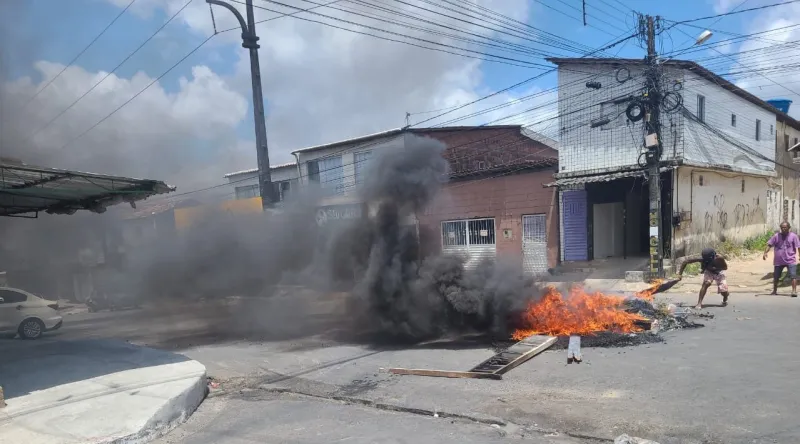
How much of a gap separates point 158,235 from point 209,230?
11.7 feet

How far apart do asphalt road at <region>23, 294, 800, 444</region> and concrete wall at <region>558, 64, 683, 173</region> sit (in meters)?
8.42

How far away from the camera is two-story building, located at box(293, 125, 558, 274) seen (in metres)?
18.9

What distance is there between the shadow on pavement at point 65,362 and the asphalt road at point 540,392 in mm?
1193

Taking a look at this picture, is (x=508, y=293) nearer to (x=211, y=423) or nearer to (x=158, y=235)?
(x=211, y=423)

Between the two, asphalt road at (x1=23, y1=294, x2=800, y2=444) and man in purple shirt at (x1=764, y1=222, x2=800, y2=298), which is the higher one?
man in purple shirt at (x1=764, y1=222, x2=800, y2=298)

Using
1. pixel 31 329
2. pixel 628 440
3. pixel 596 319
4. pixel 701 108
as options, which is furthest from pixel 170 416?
pixel 701 108

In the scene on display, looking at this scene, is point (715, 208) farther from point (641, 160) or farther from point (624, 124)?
point (624, 124)

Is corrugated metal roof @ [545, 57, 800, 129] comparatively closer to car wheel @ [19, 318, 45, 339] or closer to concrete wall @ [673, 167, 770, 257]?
concrete wall @ [673, 167, 770, 257]

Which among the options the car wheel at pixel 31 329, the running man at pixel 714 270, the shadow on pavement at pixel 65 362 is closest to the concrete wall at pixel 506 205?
the running man at pixel 714 270

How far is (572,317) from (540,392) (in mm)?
3308

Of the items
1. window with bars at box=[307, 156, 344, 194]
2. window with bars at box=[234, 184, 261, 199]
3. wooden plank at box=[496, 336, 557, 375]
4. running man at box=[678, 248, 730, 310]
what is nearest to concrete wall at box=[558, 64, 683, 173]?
running man at box=[678, 248, 730, 310]

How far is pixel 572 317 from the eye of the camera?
8.84 meters

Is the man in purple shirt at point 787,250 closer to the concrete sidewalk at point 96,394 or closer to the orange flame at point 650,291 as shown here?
the orange flame at point 650,291

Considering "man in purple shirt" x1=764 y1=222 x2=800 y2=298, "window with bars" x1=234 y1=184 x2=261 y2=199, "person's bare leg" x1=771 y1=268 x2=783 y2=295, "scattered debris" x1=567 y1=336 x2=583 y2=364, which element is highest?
"window with bars" x1=234 y1=184 x2=261 y2=199
